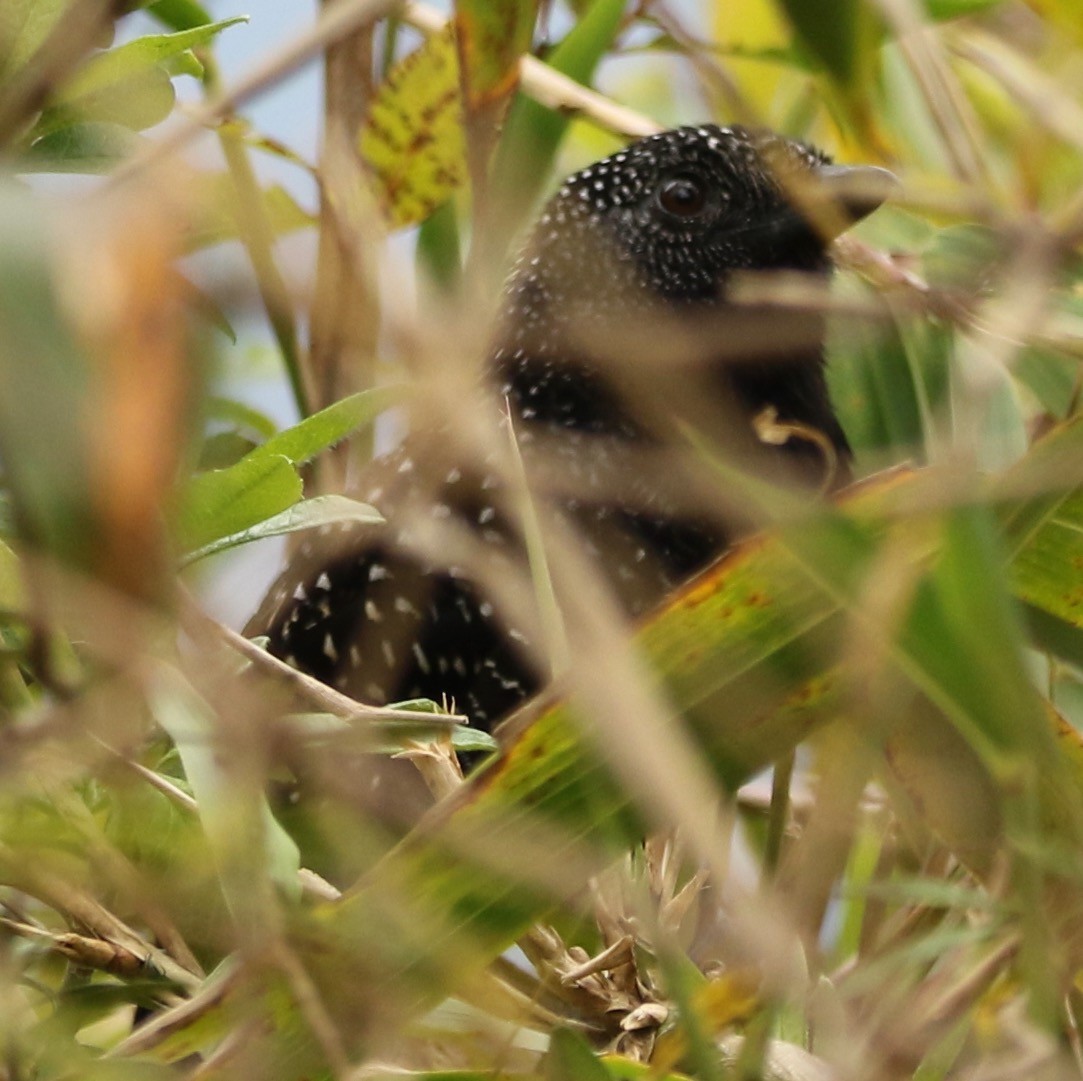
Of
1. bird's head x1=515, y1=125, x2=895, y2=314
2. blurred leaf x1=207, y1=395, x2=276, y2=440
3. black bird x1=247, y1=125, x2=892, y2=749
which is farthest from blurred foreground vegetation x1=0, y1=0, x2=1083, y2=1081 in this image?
bird's head x1=515, y1=125, x2=895, y2=314

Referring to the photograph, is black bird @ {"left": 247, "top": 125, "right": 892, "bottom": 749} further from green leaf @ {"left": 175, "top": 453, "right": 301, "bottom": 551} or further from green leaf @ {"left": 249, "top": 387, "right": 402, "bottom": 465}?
green leaf @ {"left": 175, "top": 453, "right": 301, "bottom": 551}

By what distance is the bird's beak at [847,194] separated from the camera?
169 cm

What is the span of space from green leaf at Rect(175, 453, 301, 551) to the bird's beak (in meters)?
0.76

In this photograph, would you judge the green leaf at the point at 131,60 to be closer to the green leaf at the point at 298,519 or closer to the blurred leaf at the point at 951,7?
the green leaf at the point at 298,519

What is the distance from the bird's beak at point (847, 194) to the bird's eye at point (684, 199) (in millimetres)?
257

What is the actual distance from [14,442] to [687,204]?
6.03 feet

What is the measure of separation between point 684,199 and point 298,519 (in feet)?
4.09

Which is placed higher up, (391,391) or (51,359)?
(51,359)

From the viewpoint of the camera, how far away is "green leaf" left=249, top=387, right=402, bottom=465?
1.15 m

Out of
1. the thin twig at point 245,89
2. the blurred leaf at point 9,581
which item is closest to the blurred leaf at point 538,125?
the blurred leaf at point 9,581

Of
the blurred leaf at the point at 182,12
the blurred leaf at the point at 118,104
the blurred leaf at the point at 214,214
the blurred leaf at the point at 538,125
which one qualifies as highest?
the blurred leaf at the point at 182,12

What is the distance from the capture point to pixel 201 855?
35.4 inches

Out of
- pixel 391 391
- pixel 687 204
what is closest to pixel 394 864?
pixel 391 391

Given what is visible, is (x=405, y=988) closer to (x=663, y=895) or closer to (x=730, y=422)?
(x=663, y=895)
